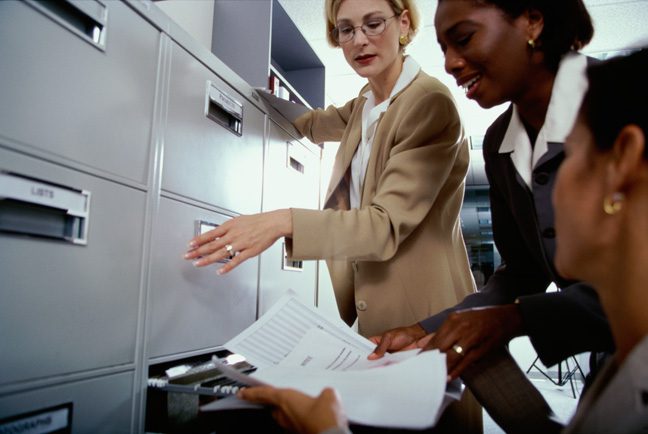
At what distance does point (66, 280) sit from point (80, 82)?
0.31 meters

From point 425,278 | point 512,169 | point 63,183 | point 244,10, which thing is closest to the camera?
point 63,183

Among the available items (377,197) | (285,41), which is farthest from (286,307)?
(285,41)

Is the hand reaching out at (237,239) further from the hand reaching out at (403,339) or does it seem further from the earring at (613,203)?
the earring at (613,203)

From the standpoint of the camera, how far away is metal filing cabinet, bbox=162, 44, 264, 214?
3.22 feet

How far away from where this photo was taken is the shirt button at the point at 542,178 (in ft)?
2.83

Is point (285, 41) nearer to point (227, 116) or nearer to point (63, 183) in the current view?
point (227, 116)

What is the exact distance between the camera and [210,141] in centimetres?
110

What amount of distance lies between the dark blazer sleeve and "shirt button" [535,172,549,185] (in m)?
0.06

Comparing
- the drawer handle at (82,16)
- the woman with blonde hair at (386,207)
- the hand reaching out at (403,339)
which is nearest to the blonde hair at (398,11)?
the woman with blonde hair at (386,207)

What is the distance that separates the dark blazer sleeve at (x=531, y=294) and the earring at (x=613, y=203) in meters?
0.33

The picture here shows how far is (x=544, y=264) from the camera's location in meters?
0.92

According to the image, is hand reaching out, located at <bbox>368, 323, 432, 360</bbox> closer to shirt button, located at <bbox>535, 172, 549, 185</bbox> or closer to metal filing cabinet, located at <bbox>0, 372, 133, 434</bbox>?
shirt button, located at <bbox>535, 172, 549, 185</bbox>

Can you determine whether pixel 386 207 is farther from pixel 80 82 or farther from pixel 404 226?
pixel 80 82

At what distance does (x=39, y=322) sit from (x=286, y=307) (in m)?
0.36
